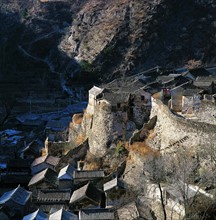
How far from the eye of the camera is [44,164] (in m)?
28.0

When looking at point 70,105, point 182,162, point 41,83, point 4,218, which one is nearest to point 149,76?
point 182,162

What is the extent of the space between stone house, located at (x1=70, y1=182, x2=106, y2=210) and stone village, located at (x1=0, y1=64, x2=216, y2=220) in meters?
0.05

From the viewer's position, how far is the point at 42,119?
4300 centimetres

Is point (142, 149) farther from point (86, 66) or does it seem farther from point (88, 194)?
point (86, 66)

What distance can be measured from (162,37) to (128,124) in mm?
33907

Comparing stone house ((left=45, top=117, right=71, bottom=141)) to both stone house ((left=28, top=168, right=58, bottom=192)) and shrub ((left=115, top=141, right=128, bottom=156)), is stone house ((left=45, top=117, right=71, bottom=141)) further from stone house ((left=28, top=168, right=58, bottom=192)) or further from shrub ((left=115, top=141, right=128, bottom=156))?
shrub ((left=115, top=141, right=128, bottom=156))

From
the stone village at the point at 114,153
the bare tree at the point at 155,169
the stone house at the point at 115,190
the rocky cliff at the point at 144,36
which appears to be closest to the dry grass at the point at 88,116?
the stone village at the point at 114,153

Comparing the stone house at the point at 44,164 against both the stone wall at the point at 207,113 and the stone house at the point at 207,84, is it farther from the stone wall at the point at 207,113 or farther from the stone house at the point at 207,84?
the stone wall at the point at 207,113

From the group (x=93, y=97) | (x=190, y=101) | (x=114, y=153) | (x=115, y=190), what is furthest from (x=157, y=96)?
(x=115, y=190)

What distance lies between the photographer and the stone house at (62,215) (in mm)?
20688

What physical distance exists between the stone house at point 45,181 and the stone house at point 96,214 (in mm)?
4909

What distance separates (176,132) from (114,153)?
4740 millimetres

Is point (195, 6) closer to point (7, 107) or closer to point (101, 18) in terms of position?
point (101, 18)

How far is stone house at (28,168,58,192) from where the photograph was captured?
25578mm
